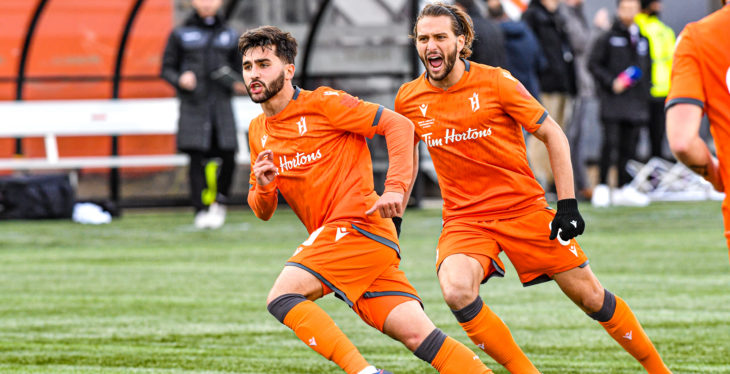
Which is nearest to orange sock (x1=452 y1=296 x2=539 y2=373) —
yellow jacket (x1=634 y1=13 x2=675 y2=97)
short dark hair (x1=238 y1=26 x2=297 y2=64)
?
short dark hair (x1=238 y1=26 x2=297 y2=64)

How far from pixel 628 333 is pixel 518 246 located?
598 millimetres

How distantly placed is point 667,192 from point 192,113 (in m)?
7.21

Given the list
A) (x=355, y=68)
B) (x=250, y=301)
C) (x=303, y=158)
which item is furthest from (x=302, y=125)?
(x=355, y=68)

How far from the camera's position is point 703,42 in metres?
3.54

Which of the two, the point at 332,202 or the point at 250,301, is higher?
the point at 332,202

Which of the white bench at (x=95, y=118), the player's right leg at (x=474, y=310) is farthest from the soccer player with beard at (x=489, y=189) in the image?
the white bench at (x=95, y=118)

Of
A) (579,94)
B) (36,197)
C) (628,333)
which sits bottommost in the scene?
(36,197)

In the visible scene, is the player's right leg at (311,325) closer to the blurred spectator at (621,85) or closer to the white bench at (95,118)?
the blurred spectator at (621,85)

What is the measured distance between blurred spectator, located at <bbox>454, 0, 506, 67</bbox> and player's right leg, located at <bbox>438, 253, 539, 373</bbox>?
719 cm

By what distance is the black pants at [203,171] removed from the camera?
12469 millimetres

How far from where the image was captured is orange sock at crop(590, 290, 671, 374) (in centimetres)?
509

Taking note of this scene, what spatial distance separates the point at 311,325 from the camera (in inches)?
178

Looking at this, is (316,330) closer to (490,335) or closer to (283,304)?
(283,304)

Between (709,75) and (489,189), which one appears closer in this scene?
(709,75)
